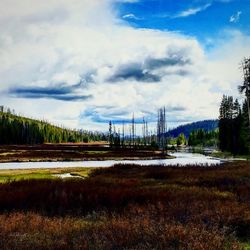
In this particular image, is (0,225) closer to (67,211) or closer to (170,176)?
(67,211)

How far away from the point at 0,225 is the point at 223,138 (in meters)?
88.0

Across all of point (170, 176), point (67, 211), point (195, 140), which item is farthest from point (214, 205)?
point (195, 140)

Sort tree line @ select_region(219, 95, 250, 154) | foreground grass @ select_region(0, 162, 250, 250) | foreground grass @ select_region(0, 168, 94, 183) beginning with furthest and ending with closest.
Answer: tree line @ select_region(219, 95, 250, 154) → foreground grass @ select_region(0, 168, 94, 183) → foreground grass @ select_region(0, 162, 250, 250)

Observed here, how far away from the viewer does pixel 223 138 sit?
94.0m

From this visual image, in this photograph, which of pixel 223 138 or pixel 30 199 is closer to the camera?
pixel 30 199

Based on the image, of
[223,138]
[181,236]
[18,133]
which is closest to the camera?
[181,236]

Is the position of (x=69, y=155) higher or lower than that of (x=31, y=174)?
higher

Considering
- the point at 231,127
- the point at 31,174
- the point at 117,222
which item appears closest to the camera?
the point at 117,222

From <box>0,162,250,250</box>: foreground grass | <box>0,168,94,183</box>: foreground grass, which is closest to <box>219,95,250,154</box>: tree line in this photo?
<box>0,168,94,183</box>: foreground grass

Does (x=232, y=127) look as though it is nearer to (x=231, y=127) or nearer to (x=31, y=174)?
(x=231, y=127)

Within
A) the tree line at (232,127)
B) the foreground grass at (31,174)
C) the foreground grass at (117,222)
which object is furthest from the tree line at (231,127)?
the foreground grass at (117,222)

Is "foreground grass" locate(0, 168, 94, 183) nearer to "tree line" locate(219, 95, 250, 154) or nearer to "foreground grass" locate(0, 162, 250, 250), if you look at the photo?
"foreground grass" locate(0, 162, 250, 250)

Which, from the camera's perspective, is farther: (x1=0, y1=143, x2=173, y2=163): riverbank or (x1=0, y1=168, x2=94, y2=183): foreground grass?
(x1=0, y1=143, x2=173, y2=163): riverbank

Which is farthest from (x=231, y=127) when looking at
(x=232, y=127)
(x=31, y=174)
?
(x=31, y=174)
